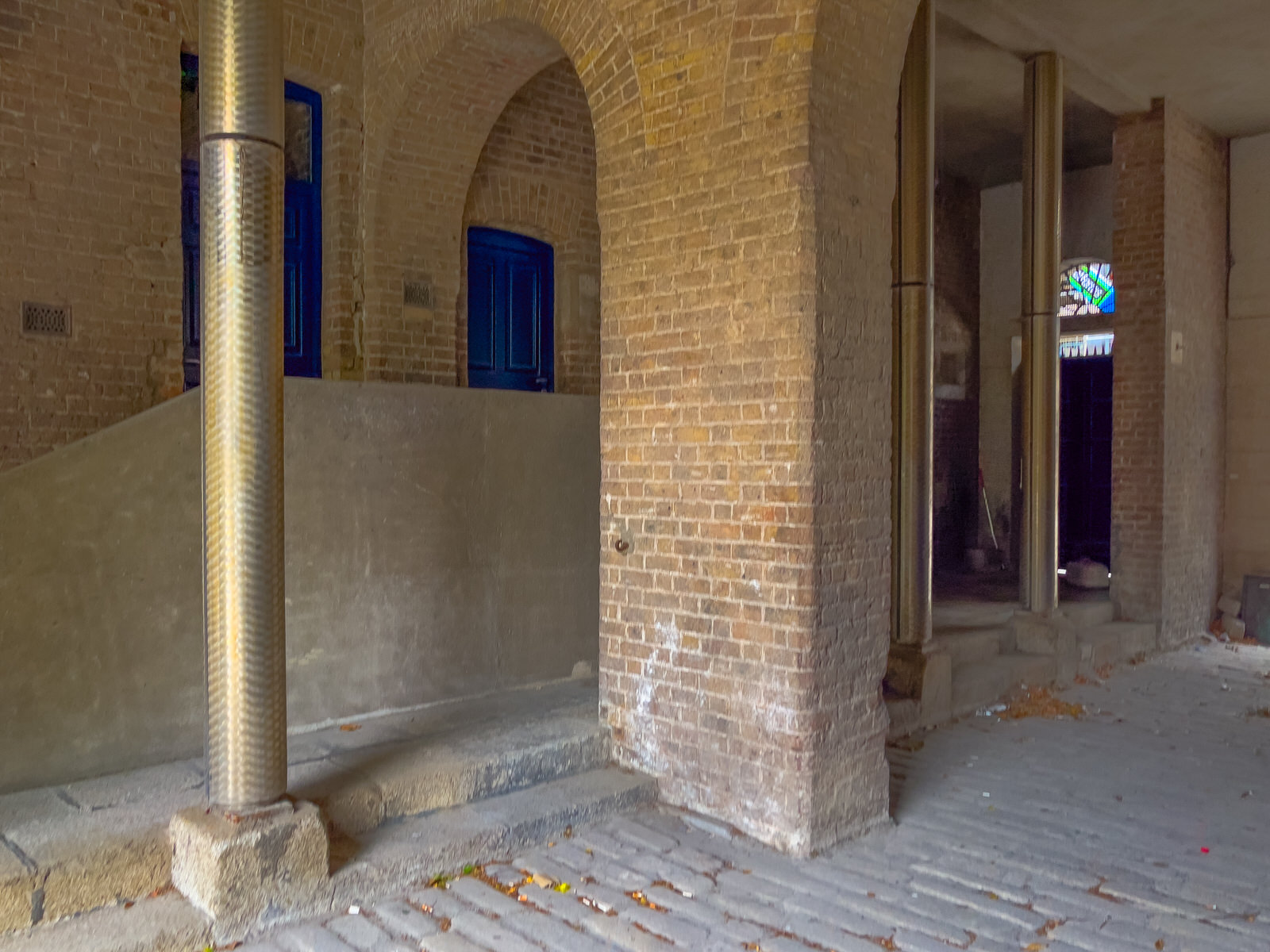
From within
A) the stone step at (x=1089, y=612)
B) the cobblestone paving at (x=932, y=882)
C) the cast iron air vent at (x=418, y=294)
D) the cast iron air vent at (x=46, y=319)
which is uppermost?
the cast iron air vent at (x=418, y=294)

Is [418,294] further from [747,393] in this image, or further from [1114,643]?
[1114,643]

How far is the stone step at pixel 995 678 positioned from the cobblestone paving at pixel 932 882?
1.13m

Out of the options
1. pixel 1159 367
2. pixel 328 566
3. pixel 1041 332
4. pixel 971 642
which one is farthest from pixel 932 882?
pixel 1159 367

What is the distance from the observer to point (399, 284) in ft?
24.5

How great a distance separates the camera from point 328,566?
4961mm

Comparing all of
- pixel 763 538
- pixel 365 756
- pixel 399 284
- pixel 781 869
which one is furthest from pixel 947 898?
pixel 399 284

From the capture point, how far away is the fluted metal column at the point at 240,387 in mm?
3434

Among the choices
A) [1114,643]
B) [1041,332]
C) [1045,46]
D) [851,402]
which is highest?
[1045,46]

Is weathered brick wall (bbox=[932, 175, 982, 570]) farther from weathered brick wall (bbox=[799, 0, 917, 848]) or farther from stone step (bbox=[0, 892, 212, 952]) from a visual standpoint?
stone step (bbox=[0, 892, 212, 952])

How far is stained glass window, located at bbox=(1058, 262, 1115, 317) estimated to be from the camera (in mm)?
11477

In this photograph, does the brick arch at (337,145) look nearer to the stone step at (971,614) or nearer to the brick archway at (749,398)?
the brick archway at (749,398)

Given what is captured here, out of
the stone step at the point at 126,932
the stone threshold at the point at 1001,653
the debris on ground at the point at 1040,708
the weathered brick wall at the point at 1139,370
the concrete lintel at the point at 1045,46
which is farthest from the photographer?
the weathered brick wall at the point at 1139,370

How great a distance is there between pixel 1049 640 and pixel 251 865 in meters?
6.24

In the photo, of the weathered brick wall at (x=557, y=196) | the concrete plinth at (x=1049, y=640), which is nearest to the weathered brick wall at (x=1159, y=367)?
the concrete plinth at (x=1049, y=640)
